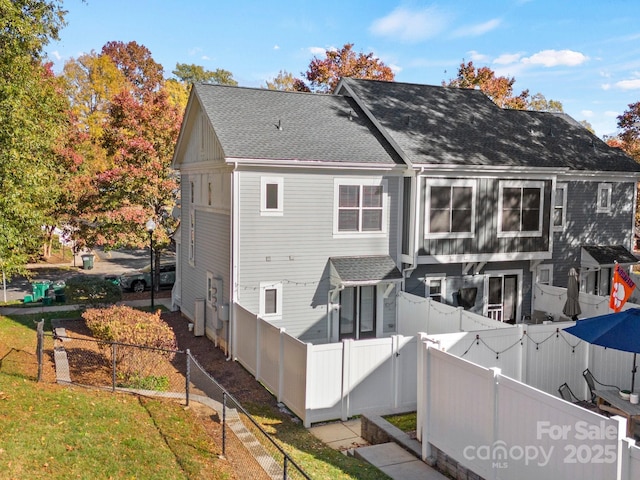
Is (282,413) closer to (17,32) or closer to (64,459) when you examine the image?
(64,459)

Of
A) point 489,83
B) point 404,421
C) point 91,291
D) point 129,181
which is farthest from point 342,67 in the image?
point 404,421

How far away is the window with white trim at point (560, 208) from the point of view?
66.0ft

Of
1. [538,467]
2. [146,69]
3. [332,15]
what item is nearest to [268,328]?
[538,467]

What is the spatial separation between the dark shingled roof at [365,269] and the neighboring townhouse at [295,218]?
3 centimetres

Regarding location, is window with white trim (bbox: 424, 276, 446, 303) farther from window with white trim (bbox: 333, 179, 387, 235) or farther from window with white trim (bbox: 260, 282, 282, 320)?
window with white trim (bbox: 260, 282, 282, 320)

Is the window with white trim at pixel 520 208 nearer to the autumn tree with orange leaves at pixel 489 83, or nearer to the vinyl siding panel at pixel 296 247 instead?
the vinyl siding panel at pixel 296 247

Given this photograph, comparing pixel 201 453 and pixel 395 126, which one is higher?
pixel 395 126

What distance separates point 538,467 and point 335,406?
489 centimetres

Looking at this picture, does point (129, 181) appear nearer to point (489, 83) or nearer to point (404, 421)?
point (404, 421)

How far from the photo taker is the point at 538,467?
7031 millimetres

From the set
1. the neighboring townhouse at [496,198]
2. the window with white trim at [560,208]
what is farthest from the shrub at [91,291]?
the window with white trim at [560,208]

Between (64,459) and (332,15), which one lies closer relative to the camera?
(64,459)

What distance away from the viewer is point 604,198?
21.2 meters

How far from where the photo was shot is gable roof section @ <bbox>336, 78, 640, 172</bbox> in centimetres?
1792
